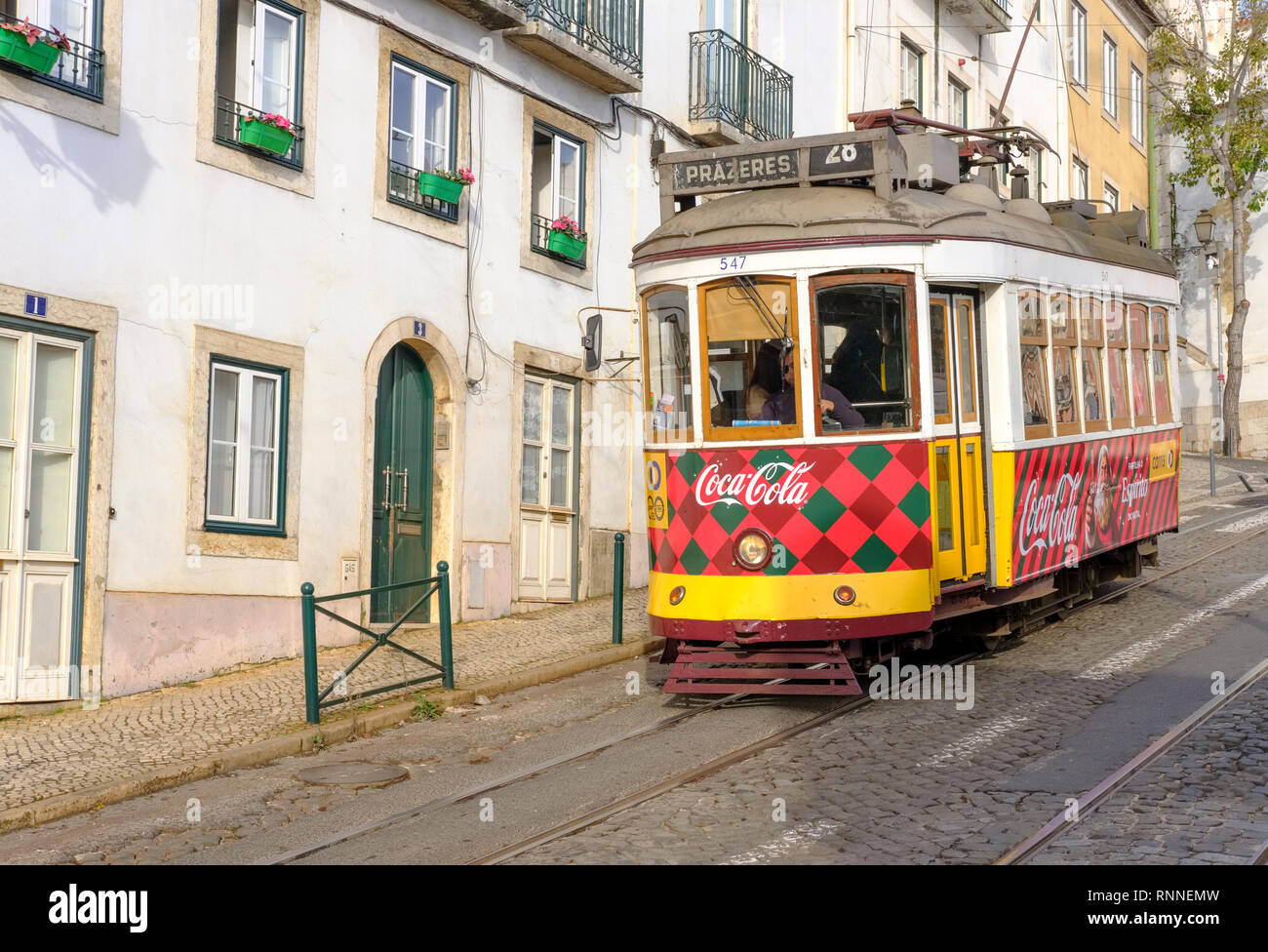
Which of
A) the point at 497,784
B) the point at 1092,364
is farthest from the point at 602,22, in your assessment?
the point at 497,784

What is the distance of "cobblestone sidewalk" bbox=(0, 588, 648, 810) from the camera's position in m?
8.35

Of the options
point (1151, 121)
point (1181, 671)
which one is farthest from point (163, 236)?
point (1151, 121)

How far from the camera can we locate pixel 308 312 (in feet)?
39.8

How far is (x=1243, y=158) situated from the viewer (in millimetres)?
31656

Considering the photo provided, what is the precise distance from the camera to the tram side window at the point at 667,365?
9477mm

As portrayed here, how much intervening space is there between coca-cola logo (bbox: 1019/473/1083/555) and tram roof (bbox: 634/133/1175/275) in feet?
6.00

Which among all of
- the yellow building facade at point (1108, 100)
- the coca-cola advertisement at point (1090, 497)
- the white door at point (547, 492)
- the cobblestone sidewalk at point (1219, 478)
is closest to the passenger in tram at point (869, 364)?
the coca-cola advertisement at point (1090, 497)

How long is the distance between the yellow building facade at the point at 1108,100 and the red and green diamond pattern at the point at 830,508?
72.4 ft

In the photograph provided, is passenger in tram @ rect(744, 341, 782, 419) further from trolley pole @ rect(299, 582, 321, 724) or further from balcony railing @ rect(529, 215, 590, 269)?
balcony railing @ rect(529, 215, 590, 269)

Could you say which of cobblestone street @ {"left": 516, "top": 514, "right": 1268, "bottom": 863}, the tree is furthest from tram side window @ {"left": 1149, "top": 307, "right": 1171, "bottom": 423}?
the tree

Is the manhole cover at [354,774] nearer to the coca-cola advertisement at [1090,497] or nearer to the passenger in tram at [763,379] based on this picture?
the passenger in tram at [763,379]

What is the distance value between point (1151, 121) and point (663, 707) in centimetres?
3241

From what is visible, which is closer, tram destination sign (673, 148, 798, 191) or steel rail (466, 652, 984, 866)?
steel rail (466, 652, 984, 866)
